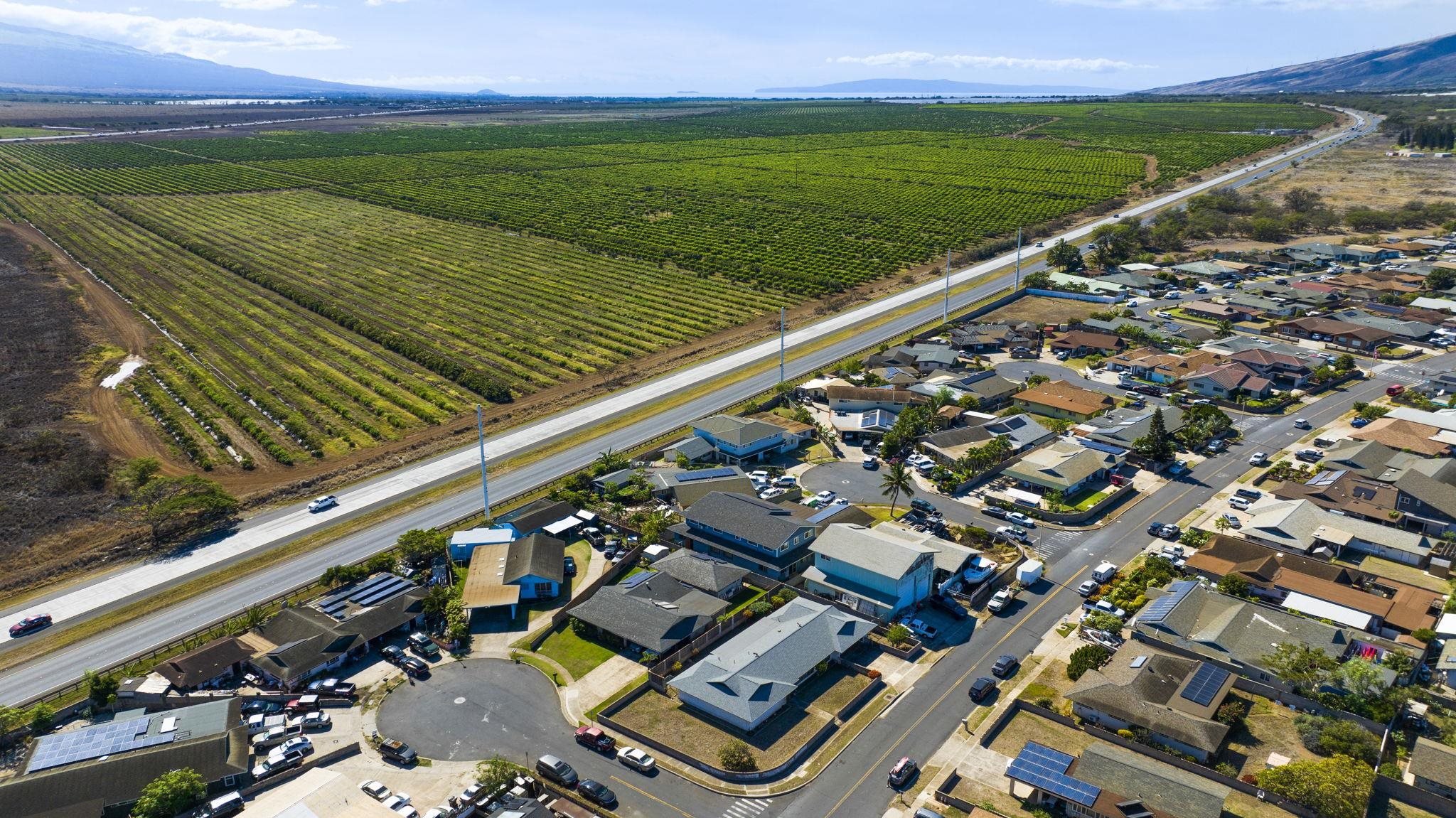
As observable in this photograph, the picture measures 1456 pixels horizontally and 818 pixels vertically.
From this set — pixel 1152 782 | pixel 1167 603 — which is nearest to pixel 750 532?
pixel 1167 603

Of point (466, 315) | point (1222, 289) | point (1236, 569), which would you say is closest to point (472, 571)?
point (1236, 569)

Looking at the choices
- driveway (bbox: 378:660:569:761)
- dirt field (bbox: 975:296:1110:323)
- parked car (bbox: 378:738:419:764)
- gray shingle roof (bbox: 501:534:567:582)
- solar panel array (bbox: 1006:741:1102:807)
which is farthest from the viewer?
dirt field (bbox: 975:296:1110:323)

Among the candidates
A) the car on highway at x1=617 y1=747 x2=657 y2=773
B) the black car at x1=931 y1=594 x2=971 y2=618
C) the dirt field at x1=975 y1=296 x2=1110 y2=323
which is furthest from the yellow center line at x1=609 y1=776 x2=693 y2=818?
the dirt field at x1=975 y1=296 x2=1110 y2=323

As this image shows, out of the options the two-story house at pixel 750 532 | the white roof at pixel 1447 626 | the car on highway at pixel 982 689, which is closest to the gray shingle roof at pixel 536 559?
the two-story house at pixel 750 532

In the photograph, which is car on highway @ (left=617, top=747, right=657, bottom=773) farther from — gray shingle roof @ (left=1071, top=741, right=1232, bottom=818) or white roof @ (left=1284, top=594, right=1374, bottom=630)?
white roof @ (left=1284, top=594, right=1374, bottom=630)

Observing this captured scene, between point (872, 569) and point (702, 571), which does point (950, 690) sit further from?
point (702, 571)

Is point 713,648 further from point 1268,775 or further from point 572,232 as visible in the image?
point 572,232

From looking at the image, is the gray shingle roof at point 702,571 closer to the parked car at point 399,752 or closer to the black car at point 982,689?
the black car at point 982,689
